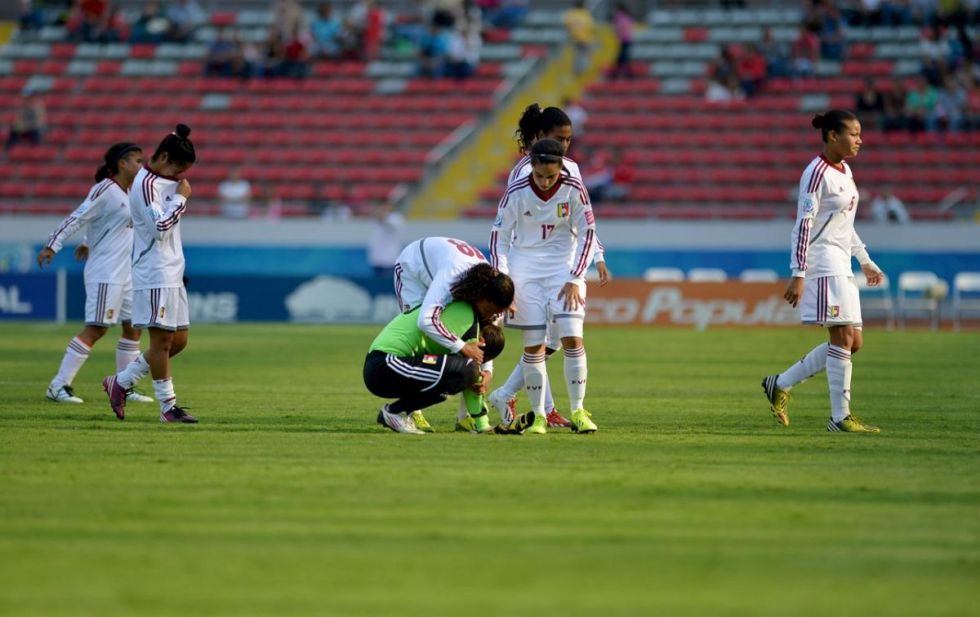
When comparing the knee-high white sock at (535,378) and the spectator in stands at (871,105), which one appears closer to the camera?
the knee-high white sock at (535,378)

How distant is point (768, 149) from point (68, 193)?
53.1ft

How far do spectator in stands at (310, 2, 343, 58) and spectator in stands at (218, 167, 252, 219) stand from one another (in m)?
5.28

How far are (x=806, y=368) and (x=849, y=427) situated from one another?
0.68 m

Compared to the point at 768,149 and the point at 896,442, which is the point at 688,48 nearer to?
the point at 768,149

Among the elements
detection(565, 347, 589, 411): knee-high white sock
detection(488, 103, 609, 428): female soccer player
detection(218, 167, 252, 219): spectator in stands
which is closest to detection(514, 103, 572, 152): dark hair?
detection(488, 103, 609, 428): female soccer player

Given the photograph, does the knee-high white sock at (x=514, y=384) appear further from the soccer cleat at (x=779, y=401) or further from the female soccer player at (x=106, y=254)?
the female soccer player at (x=106, y=254)

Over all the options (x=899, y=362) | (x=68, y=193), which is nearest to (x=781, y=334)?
(x=899, y=362)

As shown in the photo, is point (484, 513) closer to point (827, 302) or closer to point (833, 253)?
point (827, 302)

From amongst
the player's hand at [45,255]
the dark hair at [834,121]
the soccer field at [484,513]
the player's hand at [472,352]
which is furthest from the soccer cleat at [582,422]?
→ the player's hand at [45,255]

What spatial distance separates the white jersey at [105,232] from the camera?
565 inches

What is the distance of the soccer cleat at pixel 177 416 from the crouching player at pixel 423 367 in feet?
5.15

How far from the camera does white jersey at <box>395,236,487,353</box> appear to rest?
35.5ft

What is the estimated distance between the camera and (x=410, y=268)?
39.1 ft

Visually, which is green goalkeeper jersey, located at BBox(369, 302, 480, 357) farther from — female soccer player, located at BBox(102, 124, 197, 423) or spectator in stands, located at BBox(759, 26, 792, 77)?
spectator in stands, located at BBox(759, 26, 792, 77)
